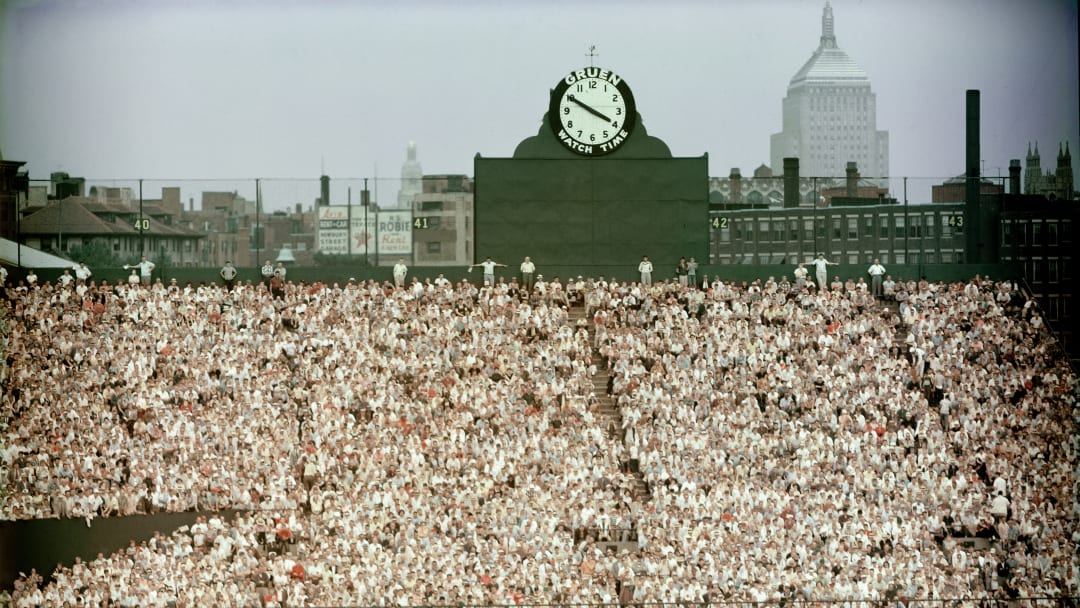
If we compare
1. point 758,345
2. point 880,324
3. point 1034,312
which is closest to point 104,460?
point 758,345

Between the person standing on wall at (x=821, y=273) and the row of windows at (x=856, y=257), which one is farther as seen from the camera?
the row of windows at (x=856, y=257)

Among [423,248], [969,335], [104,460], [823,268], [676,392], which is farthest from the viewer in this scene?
[423,248]

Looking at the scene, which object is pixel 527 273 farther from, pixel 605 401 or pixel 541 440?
pixel 541 440

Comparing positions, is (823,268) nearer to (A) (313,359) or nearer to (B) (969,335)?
(B) (969,335)

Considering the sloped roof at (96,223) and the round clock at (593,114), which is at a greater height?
the round clock at (593,114)

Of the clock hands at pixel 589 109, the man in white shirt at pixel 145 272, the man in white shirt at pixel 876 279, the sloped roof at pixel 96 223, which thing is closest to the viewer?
the man in white shirt at pixel 145 272

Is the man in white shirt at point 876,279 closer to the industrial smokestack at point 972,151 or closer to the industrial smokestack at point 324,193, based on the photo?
the industrial smokestack at point 972,151

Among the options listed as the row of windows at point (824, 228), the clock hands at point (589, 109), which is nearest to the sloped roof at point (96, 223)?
the clock hands at point (589, 109)
